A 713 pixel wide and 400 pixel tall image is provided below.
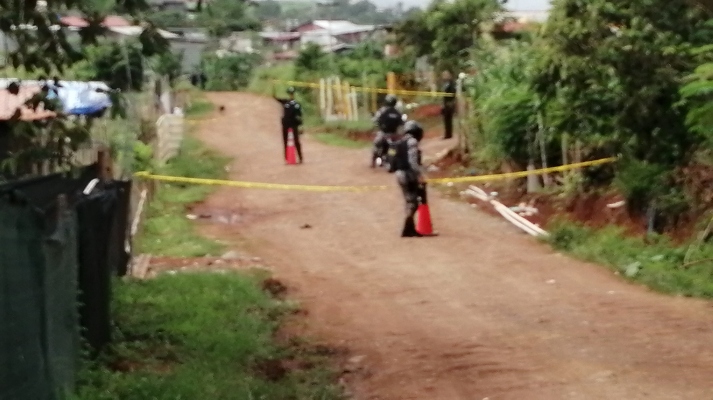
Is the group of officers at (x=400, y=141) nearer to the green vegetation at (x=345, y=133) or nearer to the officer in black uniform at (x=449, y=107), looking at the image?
the officer in black uniform at (x=449, y=107)

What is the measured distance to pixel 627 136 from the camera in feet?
48.9

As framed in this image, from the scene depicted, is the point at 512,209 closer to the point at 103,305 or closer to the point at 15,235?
the point at 103,305

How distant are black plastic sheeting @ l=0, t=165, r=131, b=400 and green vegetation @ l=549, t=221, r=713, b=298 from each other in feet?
19.0

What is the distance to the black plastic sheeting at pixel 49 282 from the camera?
229 inches

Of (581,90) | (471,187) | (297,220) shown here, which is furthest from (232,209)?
(581,90)

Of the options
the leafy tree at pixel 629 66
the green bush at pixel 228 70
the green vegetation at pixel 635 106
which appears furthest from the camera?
the green bush at pixel 228 70

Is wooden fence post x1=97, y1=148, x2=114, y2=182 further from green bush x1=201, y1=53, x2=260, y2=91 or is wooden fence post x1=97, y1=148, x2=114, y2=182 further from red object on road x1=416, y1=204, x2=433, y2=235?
green bush x1=201, y1=53, x2=260, y2=91

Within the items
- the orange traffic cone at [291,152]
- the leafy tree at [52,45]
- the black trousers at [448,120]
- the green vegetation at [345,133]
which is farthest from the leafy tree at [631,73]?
the green vegetation at [345,133]

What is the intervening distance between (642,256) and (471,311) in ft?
10.4

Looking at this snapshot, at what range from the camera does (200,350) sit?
9.19 meters

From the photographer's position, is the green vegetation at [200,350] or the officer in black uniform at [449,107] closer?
the green vegetation at [200,350]

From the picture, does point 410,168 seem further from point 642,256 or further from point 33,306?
point 33,306

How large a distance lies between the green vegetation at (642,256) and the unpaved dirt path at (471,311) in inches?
9.1

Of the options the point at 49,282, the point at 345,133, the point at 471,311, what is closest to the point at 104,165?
the point at 471,311
